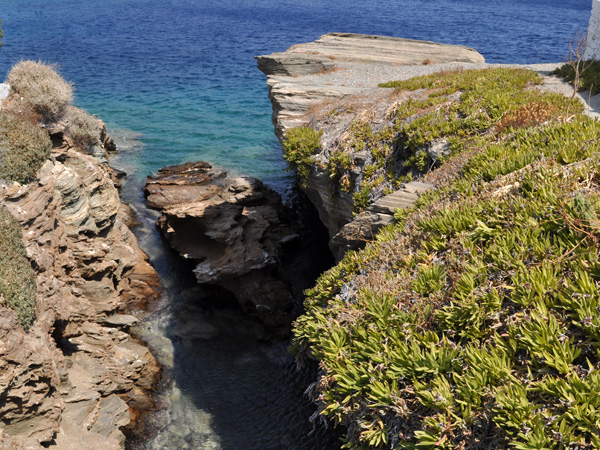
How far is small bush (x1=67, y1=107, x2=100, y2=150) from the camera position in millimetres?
25016

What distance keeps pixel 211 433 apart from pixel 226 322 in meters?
6.44

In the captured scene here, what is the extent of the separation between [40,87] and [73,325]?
40.7 feet

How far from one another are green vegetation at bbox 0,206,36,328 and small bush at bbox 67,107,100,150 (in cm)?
1115

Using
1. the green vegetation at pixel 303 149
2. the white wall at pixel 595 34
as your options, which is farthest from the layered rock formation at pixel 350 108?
the white wall at pixel 595 34

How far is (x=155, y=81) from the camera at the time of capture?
5769 cm

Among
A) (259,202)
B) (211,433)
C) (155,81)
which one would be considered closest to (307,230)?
(259,202)

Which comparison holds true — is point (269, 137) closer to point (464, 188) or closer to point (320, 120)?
point (320, 120)

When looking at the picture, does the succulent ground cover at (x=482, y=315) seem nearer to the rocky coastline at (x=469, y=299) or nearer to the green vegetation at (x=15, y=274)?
the rocky coastline at (x=469, y=299)

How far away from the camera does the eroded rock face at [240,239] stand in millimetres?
22984

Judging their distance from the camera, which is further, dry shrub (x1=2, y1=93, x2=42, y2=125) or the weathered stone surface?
the weathered stone surface

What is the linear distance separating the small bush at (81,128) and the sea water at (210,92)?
6.18 m

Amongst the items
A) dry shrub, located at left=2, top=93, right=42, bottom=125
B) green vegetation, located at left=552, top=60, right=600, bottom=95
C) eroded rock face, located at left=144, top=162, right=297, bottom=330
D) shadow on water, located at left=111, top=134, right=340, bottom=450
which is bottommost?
shadow on water, located at left=111, top=134, right=340, bottom=450

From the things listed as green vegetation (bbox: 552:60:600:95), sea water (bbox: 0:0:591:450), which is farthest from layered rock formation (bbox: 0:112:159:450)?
green vegetation (bbox: 552:60:600:95)

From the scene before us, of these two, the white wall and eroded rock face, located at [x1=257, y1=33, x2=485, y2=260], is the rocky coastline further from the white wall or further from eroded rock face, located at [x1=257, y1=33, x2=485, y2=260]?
the white wall
